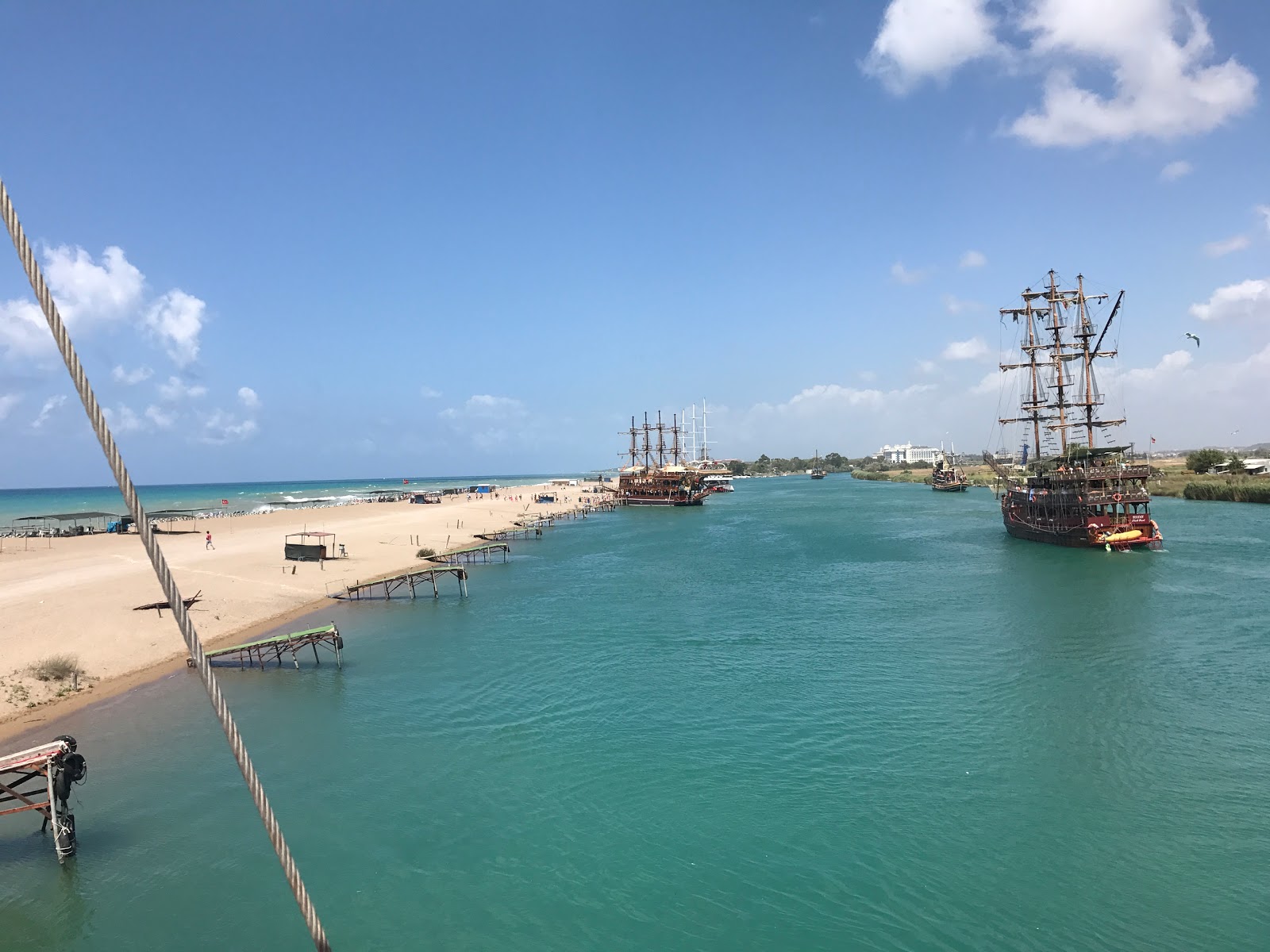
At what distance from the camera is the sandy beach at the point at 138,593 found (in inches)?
989

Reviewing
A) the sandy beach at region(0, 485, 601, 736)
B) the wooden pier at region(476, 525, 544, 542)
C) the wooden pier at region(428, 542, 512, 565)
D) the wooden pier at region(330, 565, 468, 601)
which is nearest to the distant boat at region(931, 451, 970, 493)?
the wooden pier at region(476, 525, 544, 542)

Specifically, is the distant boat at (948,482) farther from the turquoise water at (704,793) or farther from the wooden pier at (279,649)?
the wooden pier at (279,649)

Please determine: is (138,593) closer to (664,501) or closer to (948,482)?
(664,501)

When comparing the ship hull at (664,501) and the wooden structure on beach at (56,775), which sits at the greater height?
the ship hull at (664,501)

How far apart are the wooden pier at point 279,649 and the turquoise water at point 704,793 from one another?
1.32m

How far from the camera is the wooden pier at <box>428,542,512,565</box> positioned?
182 feet

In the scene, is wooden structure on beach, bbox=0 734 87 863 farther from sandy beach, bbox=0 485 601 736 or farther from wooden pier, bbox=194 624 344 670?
wooden pier, bbox=194 624 344 670

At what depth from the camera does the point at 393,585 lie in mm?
43531

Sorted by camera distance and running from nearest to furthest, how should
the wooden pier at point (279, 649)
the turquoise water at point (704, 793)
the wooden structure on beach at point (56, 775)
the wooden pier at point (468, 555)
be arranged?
the turquoise water at point (704, 793), the wooden structure on beach at point (56, 775), the wooden pier at point (279, 649), the wooden pier at point (468, 555)

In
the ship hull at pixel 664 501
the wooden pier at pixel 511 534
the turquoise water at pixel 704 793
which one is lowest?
the turquoise water at pixel 704 793

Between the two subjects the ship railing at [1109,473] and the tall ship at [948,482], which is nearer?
the ship railing at [1109,473]

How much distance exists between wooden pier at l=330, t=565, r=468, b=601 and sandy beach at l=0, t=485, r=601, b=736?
1.58 metres

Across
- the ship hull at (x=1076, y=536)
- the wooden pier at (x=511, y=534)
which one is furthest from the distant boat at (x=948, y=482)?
the wooden pier at (x=511, y=534)

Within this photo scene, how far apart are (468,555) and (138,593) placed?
90.3 feet
